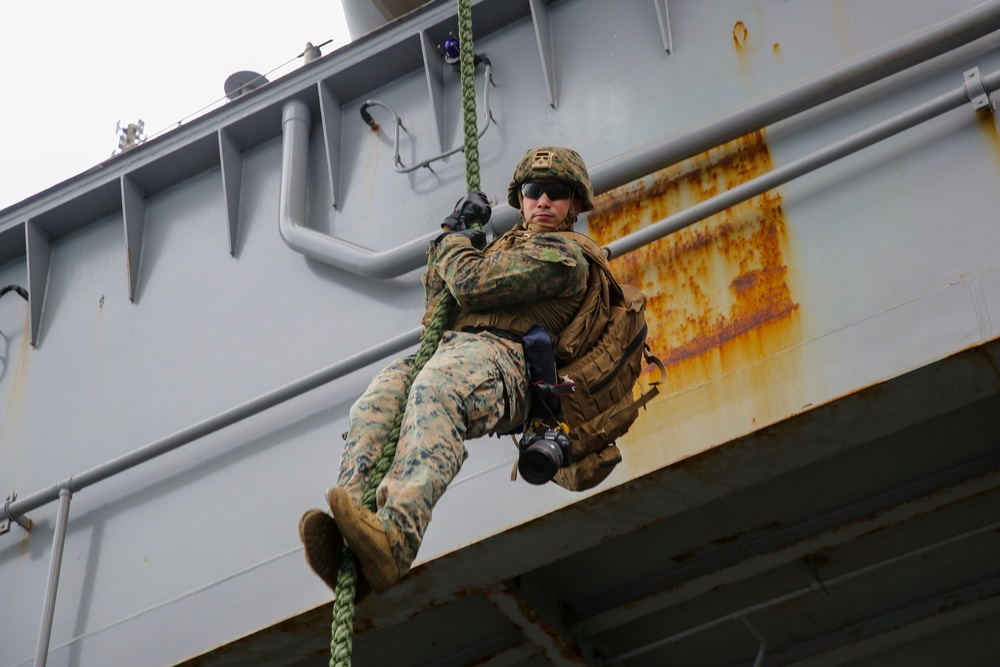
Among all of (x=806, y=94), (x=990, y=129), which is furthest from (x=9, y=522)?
(x=990, y=129)

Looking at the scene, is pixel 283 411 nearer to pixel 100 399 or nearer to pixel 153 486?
pixel 153 486

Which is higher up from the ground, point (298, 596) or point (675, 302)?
point (675, 302)

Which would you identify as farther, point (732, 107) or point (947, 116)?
point (732, 107)

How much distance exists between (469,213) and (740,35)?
11.3 feet

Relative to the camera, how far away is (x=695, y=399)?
6859 millimetres

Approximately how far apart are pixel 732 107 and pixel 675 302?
1318 millimetres

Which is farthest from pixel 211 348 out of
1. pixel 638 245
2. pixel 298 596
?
pixel 638 245

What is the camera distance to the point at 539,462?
15.4ft

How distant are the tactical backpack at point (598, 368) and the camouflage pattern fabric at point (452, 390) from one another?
0.17 m

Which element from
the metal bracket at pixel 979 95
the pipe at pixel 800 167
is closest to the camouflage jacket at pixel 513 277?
the pipe at pixel 800 167

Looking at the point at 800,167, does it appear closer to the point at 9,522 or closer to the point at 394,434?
the point at 394,434

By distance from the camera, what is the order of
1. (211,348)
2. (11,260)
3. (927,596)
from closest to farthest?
(927,596), (211,348), (11,260)

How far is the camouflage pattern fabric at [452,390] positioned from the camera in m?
4.21

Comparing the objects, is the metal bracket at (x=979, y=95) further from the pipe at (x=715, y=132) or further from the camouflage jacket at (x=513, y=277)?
the camouflage jacket at (x=513, y=277)
